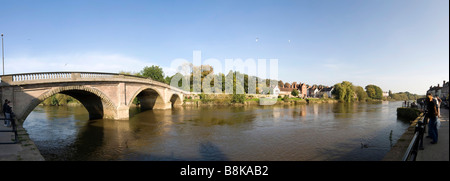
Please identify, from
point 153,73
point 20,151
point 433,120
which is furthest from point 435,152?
point 153,73

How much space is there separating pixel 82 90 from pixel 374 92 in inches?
5687

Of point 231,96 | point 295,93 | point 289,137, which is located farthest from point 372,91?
point 289,137

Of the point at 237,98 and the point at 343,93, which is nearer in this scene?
the point at 237,98

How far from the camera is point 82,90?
2156 cm

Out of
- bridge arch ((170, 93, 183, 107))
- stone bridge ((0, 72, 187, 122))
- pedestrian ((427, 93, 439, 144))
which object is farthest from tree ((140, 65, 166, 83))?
pedestrian ((427, 93, 439, 144))

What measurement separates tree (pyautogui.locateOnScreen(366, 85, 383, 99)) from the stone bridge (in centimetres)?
12960

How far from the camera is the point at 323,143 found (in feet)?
45.2

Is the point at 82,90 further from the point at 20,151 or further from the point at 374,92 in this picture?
the point at 374,92

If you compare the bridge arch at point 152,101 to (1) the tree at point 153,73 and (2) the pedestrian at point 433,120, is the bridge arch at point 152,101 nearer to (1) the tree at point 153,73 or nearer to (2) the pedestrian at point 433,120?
(1) the tree at point 153,73

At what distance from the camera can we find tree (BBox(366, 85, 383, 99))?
121 m

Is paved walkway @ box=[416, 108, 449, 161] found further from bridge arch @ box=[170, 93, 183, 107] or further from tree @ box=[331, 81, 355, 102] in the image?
tree @ box=[331, 81, 355, 102]

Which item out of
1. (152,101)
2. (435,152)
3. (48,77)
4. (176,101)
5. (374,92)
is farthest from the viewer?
(374,92)

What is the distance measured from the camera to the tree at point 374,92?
12118cm
